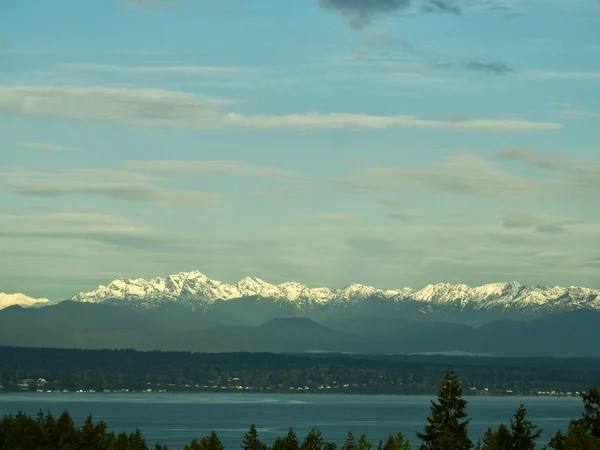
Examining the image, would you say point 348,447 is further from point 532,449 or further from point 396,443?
point 532,449

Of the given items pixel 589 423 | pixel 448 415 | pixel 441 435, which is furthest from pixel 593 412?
pixel 441 435

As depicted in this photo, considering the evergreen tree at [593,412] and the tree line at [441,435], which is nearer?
the tree line at [441,435]

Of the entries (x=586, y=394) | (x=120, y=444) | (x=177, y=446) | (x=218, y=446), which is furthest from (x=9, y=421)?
(x=177, y=446)

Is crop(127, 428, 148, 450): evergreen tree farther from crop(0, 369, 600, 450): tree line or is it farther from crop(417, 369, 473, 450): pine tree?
crop(417, 369, 473, 450): pine tree

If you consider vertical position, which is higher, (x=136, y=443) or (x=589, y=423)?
(x=589, y=423)

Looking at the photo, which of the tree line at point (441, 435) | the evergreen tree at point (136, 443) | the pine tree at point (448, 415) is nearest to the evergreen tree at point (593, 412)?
the tree line at point (441, 435)

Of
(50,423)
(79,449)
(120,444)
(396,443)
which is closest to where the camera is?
(396,443)

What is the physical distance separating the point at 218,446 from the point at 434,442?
24970 mm

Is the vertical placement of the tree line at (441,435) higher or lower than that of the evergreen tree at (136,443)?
higher

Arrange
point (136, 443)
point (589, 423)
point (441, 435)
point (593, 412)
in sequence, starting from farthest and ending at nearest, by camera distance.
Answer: point (136, 443) → point (593, 412) → point (441, 435) → point (589, 423)

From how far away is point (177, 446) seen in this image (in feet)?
653

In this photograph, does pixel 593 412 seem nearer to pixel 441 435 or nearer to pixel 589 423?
pixel 589 423

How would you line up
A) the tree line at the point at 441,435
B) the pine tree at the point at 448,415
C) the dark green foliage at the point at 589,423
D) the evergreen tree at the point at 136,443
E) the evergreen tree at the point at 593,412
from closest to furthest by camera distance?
the dark green foliage at the point at 589,423, the tree line at the point at 441,435, the evergreen tree at the point at 593,412, the pine tree at the point at 448,415, the evergreen tree at the point at 136,443

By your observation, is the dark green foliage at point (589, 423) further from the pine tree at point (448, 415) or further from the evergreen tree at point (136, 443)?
the evergreen tree at point (136, 443)
